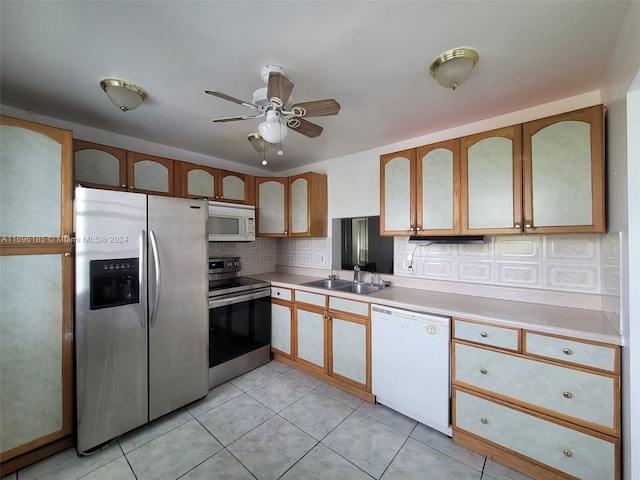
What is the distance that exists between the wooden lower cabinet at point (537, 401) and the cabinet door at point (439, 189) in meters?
0.77

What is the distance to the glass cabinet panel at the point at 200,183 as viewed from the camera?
267 cm

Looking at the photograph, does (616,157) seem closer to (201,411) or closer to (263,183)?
(263,183)

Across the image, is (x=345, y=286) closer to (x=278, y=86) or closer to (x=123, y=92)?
(x=278, y=86)

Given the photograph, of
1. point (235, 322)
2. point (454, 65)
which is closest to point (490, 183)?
point (454, 65)

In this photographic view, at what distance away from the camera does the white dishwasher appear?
1.78 metres

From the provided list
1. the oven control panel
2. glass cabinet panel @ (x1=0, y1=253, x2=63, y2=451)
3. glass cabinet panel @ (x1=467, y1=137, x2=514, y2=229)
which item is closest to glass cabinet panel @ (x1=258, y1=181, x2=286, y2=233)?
the oven control panel

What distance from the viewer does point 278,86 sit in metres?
1.33

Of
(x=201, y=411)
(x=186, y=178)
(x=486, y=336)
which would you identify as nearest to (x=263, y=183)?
(x=186, y=178)

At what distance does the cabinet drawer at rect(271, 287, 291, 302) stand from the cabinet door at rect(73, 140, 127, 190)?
1727 mm

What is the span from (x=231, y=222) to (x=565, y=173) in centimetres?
282

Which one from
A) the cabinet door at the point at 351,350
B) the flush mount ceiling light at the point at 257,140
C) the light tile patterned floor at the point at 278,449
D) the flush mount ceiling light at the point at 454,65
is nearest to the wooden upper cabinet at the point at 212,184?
the flush mount ceiling light at the point at 257,140

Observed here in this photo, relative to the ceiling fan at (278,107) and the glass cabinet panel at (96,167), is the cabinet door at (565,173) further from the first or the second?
the glass cabinet panel at (96,167)

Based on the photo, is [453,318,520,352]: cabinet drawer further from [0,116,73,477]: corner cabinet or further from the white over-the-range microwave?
[0,116,73,477]: corner cabinet

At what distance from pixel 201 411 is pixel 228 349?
1.79ft
